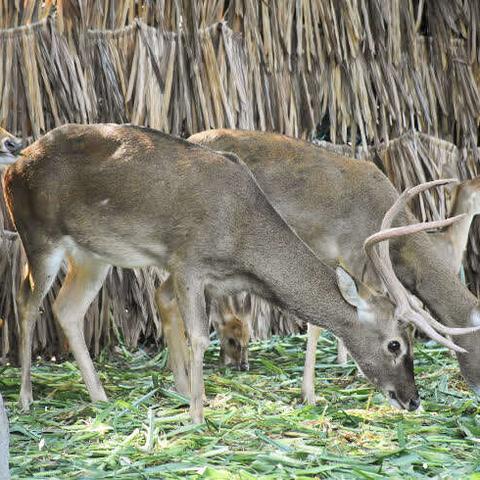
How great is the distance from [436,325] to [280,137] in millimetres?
1908

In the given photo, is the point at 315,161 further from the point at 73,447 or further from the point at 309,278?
the point at 73,447

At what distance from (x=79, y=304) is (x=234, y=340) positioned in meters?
1.31

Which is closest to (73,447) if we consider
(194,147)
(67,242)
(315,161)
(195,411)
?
→ (195,411)

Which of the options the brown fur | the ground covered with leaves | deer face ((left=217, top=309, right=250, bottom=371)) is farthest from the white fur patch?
deer face ((left=217, top=309, right=250, bottom=371))

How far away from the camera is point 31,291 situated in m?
6.77

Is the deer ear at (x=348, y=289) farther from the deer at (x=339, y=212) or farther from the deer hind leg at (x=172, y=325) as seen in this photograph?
the deer hind leg at (x=172, y=325)

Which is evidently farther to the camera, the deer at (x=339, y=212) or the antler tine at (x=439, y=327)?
the deer at (x=339, y=212)

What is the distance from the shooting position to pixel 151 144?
657cm

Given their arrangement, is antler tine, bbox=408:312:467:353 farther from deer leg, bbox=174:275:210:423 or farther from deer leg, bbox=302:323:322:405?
deer leg, bbox=174:275:210:423

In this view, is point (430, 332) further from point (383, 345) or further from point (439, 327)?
point (383, 345)

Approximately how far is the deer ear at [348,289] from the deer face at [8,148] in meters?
1.94

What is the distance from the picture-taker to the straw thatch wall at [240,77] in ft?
26.4

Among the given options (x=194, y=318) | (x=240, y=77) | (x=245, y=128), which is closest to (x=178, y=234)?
(x=194, y=318)

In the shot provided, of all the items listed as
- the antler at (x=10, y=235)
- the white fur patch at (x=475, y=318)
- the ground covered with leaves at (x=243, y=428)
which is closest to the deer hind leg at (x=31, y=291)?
the ground covered with leaves at (x=243, y=428)
